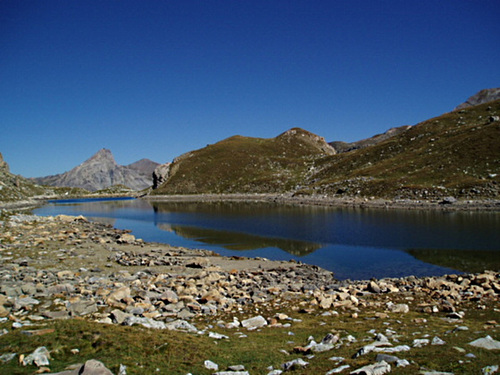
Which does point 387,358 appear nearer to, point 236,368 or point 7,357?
point 236,368

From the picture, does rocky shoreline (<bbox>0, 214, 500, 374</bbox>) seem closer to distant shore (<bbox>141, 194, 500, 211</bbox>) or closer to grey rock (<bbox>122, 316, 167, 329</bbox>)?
grey rock (<bbox>122, 316, 167, 329</bbox>)

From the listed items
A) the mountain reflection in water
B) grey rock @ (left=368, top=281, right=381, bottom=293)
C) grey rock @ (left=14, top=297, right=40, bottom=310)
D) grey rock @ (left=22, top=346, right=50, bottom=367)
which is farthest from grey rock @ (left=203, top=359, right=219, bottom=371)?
the mountain reflection in water

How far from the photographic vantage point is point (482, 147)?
105 m

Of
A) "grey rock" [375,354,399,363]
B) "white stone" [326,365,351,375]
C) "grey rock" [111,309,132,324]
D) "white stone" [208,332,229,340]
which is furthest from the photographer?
"grey rock" [111,309,132,324]

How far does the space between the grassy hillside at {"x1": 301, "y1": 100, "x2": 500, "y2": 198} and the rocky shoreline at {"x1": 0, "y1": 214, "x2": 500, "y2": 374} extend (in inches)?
2912

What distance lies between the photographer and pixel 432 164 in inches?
4294

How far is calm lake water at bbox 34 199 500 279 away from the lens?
3378 cm

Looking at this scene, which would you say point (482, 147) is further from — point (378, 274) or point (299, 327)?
point (299, 327)

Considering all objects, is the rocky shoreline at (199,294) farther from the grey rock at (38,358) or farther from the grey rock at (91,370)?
the grey rock at (91,370)

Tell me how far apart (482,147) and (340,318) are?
11186 cm

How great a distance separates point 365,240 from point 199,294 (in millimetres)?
32171

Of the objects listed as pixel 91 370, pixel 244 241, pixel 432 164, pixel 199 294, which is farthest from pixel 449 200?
pixel 91 370

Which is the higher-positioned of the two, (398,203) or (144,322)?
(398,203)

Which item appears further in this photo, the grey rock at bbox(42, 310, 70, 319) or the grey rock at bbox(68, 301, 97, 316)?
the grey rock at bbox(68, 301, 97, 316)
